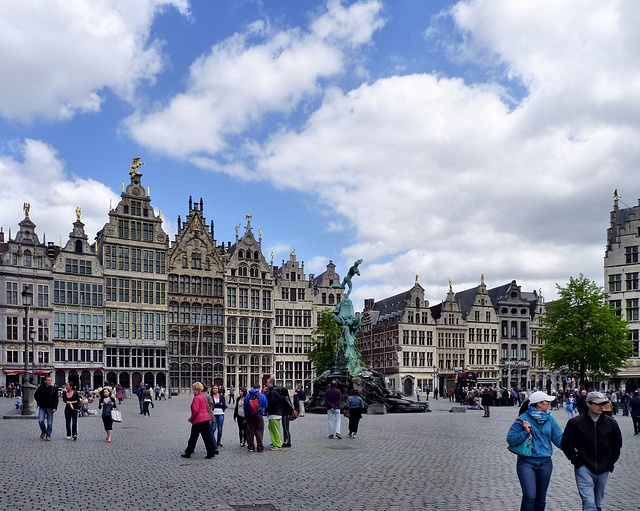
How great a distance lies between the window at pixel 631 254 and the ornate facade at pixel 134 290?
43846 mm

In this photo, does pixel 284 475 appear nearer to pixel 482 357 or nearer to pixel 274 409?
pixel 274 409

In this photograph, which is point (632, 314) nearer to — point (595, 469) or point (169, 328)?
point (169, 328)

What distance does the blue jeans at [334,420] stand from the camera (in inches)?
909

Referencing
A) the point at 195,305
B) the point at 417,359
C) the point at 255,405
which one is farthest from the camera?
the point at 417,359

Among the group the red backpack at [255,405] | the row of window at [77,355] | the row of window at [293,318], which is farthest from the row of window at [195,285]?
the red backpack at [255,405]

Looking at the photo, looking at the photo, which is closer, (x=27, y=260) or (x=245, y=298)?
(x=27, y=260)

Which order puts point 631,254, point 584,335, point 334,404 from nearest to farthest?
point 334,404 < point 584,335 < point 631,254

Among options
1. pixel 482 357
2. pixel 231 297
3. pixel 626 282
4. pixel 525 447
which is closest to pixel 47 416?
pixel 525 447

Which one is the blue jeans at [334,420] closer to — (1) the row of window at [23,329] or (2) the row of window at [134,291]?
(1) the row of window at [23,329]

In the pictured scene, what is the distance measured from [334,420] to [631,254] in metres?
55.8

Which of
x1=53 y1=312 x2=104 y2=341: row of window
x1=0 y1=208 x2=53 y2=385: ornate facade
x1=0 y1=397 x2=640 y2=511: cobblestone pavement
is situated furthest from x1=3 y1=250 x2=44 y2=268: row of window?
x1=0 y1=397 x2=640 y2=511: cobblestone pavement

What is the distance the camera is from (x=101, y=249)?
7150cm

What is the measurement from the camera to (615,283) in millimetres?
72250

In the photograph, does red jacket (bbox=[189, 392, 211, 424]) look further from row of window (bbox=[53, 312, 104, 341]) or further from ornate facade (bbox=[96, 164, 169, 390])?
ornate facade (bbox=[96, 164, 169, 390])
